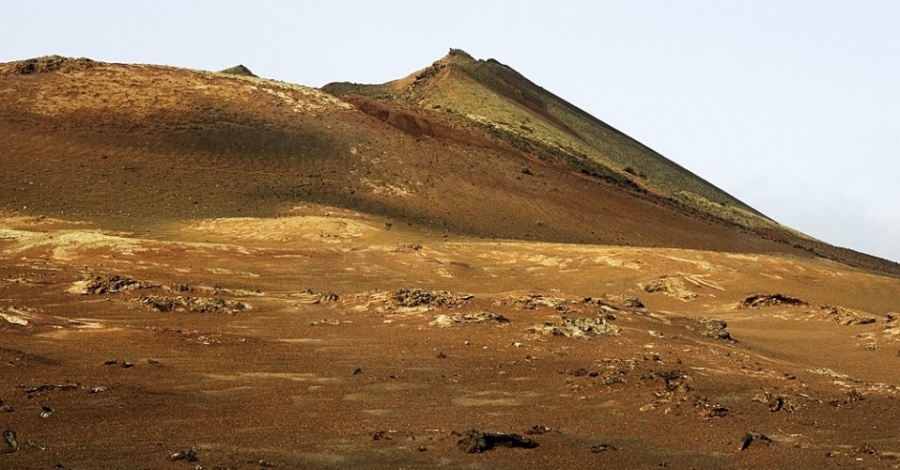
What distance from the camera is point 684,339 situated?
21.2 metres

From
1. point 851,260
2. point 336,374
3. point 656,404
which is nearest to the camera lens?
point 656,404

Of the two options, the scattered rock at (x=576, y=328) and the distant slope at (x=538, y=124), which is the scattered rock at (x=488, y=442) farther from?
the distant slope at (x=538, y=124)

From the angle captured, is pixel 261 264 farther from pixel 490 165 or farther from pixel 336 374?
pixel 490 165

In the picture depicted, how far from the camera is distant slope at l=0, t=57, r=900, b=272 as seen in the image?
143 ft

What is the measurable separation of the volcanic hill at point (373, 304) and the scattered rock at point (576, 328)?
81mm

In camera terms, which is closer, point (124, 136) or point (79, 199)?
point (79, 199)

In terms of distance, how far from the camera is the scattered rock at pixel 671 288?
3169 cm

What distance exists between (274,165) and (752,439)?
3991cm

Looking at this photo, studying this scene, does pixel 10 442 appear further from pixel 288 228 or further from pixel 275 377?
pixel 288 228

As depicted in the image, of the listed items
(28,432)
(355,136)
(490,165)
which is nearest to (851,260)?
(490,165)

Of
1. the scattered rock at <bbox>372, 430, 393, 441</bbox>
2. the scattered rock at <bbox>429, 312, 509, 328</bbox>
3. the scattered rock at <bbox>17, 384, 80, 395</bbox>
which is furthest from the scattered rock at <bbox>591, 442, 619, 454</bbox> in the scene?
the scattered rock at <bbox>429, 312, 509, 328</bbox>

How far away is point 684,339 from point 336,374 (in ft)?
29.3

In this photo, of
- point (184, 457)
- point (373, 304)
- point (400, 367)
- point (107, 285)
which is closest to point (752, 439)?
point (400, 367)

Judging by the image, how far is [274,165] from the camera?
162 feet
